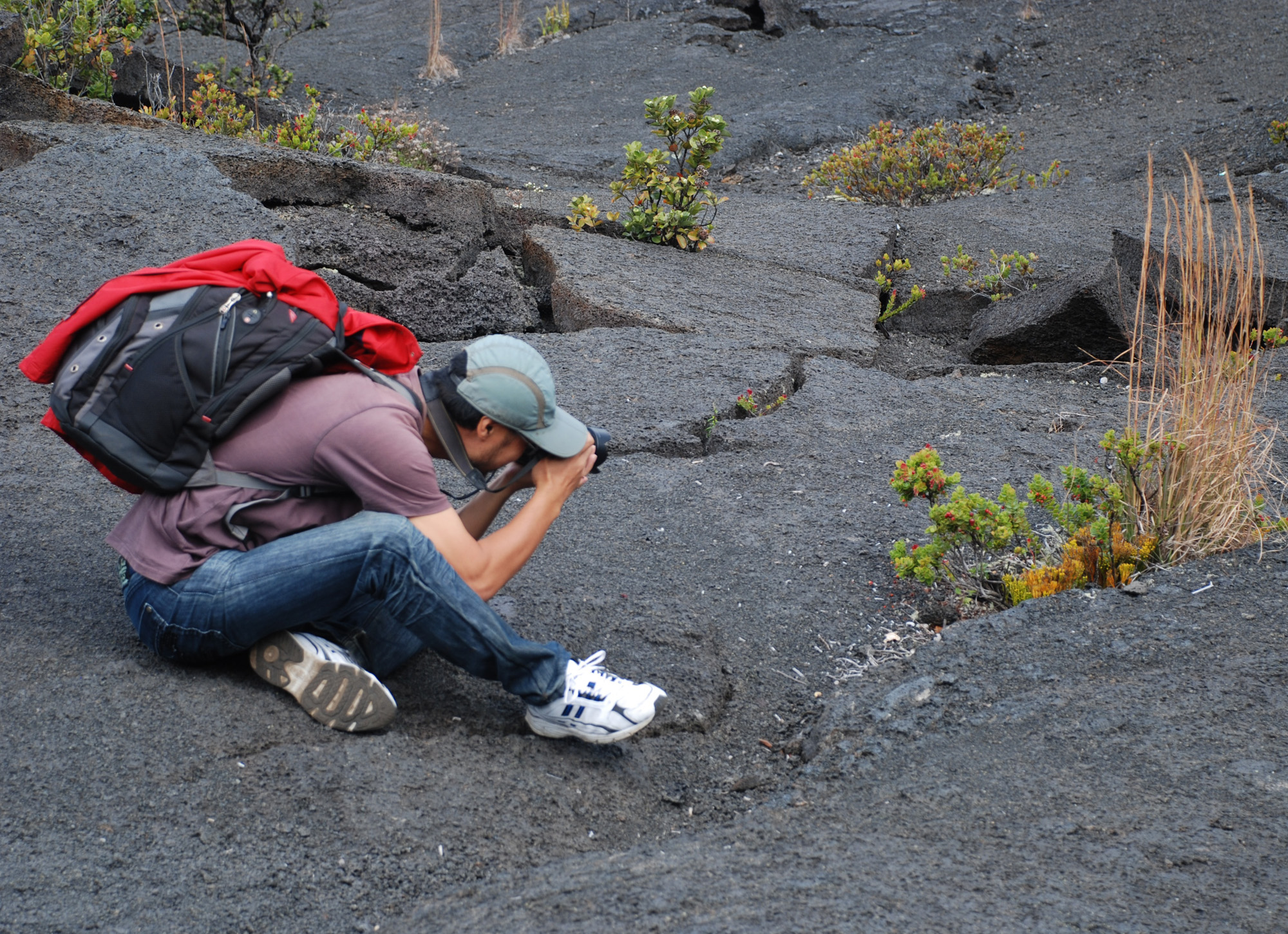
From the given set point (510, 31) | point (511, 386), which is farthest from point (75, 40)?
point (510, 31)

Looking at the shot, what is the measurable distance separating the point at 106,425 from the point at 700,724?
4.71ft

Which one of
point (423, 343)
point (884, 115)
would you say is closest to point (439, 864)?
point (423, 343)

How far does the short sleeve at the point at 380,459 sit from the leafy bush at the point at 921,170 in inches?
237

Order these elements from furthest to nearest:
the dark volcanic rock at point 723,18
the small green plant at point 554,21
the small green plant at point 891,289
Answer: the small green plant at point 554,21 → the dark volcanic rock at point 723,18 → the small green plant at point 891,289

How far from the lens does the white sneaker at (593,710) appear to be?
231cm

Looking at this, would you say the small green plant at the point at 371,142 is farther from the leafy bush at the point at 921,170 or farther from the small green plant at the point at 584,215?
the leafy bush at the point at 921,170

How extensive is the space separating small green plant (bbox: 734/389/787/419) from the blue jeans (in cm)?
213

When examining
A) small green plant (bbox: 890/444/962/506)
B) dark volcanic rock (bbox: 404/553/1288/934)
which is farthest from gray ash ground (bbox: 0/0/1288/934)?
small green plant (bbox: 890/444/962/506)

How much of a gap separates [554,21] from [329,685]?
466 inches

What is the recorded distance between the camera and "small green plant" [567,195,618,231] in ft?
18.8

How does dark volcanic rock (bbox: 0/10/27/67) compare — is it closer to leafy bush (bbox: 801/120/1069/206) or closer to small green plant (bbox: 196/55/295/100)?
small green plant (bbox: 196/55/295/100)

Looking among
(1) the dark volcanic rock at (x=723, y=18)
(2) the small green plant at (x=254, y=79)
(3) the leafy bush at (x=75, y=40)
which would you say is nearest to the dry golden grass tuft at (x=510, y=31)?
(1) the dark volcanic rock at (x=723, y=18)

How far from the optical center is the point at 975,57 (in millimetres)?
11109

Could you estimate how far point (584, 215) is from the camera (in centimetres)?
578
